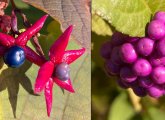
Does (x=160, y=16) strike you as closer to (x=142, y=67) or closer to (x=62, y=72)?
(x=142, y=67)

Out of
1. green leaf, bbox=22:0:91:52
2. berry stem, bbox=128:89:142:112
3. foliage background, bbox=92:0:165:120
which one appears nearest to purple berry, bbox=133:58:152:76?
green leaf, bbox=22:0:91:52

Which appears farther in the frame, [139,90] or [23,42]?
[139,90]

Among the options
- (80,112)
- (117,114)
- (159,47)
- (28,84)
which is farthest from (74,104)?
(117,114)

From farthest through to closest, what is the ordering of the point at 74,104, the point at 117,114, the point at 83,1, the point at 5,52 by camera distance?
1. the point at 117,114
2. the point at 74,104
3. the point at 83,1
4. the point at 5,52

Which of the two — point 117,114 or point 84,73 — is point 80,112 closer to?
point 84,73

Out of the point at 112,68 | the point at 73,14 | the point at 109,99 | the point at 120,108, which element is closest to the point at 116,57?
the point at 112,68

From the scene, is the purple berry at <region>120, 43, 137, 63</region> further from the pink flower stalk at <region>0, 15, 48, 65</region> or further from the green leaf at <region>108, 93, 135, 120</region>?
the green leaf at <region>108, 93, 135, 120</region>
